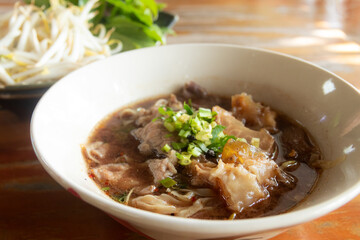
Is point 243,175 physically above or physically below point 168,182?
above

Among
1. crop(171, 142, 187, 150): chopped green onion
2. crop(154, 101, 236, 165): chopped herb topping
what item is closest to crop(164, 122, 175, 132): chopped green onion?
crop(154, 101, 236, 165): chopped herb topping

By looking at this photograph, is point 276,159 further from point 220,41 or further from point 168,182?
point 220,41

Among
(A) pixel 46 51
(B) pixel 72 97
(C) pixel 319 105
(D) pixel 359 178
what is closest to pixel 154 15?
(A) pixel 46 51

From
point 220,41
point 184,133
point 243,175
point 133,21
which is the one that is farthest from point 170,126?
point 220,41

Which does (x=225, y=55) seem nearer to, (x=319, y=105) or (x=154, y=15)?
(x=319, y=105)

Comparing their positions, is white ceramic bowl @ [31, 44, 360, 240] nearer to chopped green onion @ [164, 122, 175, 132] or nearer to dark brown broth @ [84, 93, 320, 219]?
dark brown broth @ [84, 93, 320, 219]

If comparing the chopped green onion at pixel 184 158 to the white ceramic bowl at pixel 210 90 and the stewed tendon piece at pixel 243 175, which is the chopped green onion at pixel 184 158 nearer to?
the stewed tendon piece at pixel 243 175
